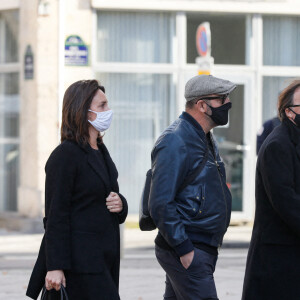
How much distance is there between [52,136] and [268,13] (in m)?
4.22

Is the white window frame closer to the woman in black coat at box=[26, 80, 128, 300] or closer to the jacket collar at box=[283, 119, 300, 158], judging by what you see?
the woman in black coat at box=[26, 80, 128, 300]

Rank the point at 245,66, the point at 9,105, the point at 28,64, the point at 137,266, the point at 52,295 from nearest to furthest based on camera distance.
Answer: the point at 52,295, the point at 137,266, the point at 28,64, the point at 245,66, the point at 9,105

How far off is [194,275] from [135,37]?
11.1 m

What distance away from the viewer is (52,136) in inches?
595

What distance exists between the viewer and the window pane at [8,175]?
15.8 metres

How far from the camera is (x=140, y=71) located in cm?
1566

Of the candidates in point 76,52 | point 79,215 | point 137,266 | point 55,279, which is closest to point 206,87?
point 79,215

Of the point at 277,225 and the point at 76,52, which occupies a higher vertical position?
the point at 76,52

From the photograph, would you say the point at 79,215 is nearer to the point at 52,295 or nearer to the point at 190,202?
the point at 52,295

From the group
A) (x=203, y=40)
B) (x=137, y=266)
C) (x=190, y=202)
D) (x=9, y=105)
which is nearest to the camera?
(x=190, y=202)

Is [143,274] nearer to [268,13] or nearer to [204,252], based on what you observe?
[204,252]

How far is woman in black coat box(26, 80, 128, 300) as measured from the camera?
4938mm

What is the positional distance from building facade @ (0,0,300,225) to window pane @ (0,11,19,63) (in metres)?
0.02

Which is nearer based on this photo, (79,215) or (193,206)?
(193,206)
